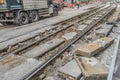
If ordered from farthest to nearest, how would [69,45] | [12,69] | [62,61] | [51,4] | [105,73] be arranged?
[51,4] → [69,45] → [62,61] → [12,69] → [105,73]

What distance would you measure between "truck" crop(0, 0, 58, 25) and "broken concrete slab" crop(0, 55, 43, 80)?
24.7ft

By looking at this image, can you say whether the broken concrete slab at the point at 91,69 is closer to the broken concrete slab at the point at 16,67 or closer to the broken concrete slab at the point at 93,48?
the broken concrete slab at the point at 93,48

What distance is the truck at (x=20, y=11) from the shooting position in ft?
43.0

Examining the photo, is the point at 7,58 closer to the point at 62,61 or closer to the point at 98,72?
the point at 62,61

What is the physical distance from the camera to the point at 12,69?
17.9ft

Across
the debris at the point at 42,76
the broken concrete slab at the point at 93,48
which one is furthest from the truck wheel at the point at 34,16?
the debris at the point at 42,76

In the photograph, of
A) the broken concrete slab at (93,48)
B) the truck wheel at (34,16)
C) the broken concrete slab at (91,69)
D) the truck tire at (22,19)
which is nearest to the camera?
the broken concrete slab at (91,69)

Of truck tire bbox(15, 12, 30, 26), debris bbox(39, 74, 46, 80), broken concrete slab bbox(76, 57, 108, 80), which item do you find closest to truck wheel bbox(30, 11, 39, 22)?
truck tire bbox(15, 12, 30, 26)

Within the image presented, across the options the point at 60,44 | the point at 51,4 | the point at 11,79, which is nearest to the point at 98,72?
the point at 11,79

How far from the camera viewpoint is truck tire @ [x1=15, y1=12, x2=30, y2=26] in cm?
1344

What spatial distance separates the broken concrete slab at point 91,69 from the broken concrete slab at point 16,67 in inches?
53.6

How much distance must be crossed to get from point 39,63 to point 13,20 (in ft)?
28.4

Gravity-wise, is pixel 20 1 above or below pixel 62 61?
above

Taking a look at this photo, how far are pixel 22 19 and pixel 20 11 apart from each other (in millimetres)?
621
